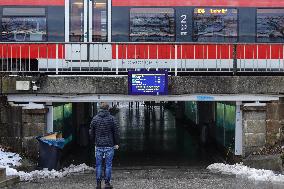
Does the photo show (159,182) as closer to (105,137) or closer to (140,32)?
(105,137)

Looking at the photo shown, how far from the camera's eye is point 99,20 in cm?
1556

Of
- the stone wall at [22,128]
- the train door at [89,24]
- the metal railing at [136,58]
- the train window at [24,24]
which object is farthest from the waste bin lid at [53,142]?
the train window at [24,24]

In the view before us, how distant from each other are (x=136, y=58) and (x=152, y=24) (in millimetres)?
1333

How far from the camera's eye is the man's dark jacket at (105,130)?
30.9 feet

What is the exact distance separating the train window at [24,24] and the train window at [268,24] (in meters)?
6.93

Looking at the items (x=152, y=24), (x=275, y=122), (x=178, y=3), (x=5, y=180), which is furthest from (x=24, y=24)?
(x=275, y=122)

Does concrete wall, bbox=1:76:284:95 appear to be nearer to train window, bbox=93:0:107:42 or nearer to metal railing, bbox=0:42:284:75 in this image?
metal railing, bbox=0:42:284:75

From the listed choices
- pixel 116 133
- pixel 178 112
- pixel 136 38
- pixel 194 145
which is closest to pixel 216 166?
pixel 116 133

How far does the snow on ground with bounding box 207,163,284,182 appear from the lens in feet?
35.2

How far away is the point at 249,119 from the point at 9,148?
6.21m

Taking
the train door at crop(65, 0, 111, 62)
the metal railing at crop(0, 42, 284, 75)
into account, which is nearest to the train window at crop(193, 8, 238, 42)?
the metal railing at crop(0, 42, 284, 75)

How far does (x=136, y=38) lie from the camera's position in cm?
1577

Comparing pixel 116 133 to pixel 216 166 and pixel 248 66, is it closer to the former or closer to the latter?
pixel 216 166

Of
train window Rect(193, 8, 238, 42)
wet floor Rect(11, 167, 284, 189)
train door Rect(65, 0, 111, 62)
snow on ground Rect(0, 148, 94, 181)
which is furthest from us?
train window Rect(193, 8, 238, 42)
